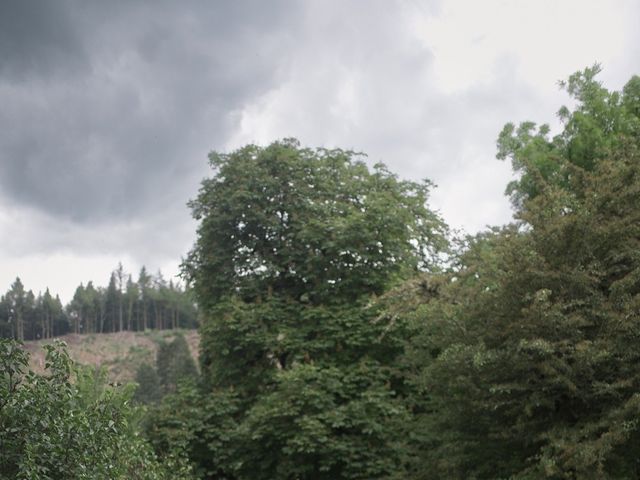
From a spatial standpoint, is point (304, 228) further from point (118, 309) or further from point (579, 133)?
point (118, 309)

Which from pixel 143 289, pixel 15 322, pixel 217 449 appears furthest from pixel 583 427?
pixel 143 289

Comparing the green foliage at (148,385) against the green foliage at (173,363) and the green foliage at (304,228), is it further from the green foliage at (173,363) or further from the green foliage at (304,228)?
the green foliage at (304,228)

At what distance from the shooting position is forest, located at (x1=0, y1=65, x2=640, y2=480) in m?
8.89

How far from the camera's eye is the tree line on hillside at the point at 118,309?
93.4m

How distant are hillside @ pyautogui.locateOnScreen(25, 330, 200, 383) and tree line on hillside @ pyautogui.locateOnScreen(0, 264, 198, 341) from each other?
2958 millimetres

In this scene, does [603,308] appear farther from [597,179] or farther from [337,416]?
[337,416]

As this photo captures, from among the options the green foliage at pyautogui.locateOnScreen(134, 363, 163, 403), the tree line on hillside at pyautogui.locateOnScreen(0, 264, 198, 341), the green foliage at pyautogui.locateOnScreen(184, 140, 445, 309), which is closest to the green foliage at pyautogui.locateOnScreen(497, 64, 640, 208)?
the green foliage at pyautogui.locateOnScreen(184, 140, 445, 309)

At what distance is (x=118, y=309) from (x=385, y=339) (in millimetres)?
92741

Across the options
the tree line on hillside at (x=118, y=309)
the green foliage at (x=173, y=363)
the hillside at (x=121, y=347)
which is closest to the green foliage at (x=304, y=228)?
the green foliage at (x=173, y=363)

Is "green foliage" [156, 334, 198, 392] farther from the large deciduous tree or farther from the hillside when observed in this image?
the large deciduous tree

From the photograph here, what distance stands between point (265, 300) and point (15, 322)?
6884 cm

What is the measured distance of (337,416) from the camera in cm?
1474

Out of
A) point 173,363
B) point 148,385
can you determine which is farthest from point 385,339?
point 173,363

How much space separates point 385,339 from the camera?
55.0ft
